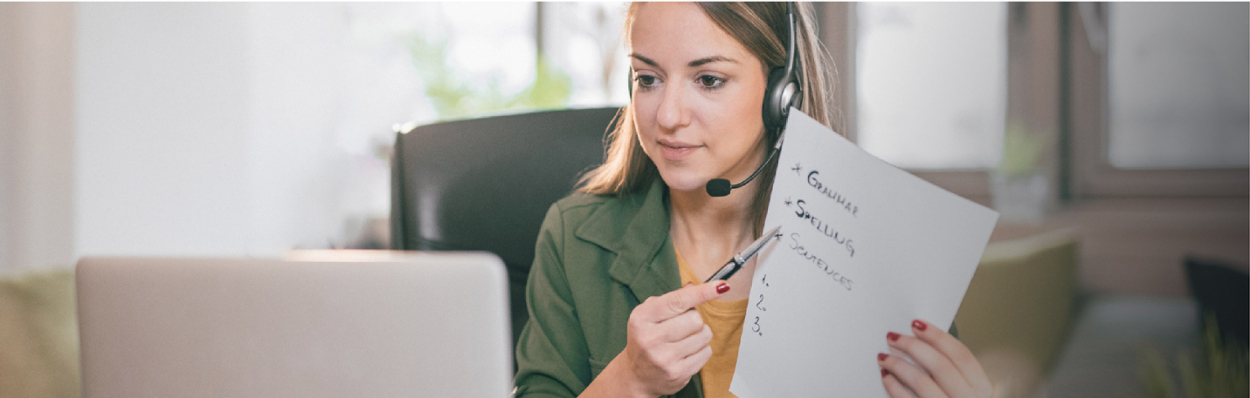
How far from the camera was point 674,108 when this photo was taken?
0.54m

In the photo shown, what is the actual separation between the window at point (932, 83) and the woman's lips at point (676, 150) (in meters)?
0.22

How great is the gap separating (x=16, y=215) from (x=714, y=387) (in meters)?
1.84

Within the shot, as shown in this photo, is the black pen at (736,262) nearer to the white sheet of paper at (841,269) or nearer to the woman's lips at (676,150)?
the white sheet of paper at (841,269)

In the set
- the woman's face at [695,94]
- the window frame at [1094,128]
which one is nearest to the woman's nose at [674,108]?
the woman's face at [695,94]

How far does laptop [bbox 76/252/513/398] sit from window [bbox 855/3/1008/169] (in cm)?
48

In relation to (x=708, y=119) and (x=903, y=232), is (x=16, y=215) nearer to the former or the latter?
(x=708, y=119)

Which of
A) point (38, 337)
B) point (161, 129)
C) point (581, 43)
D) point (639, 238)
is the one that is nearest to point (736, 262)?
point (639, 238)

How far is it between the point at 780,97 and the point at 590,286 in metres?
0.26

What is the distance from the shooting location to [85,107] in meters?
1.65

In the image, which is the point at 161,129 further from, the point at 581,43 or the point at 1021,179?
the point at 1021,179

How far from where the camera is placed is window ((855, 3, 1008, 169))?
71 cm

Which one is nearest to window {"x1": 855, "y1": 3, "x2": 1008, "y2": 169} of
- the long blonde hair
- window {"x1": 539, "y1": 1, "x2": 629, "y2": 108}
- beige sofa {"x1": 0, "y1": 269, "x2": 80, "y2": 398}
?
the long blonde hair

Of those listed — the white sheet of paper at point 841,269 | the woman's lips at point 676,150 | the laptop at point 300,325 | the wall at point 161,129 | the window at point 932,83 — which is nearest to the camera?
the laptop at point 300,325

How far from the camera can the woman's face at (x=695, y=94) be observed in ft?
1.77
